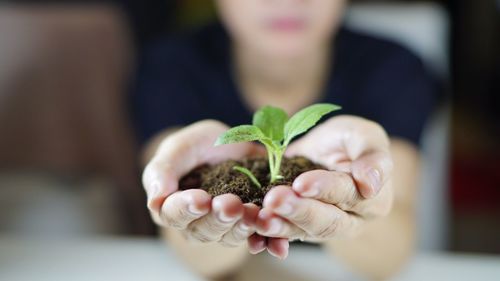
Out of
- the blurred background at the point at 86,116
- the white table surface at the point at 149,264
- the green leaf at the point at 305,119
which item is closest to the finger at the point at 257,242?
the green leaf at the point at 305,119

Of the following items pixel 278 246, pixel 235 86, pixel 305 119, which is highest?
pixel 235 86

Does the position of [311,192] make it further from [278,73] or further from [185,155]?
[278,73]

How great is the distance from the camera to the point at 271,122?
0.52 meters

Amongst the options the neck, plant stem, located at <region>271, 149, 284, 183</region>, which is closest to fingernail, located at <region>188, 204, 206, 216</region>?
plant stem, located at <region>271, 149, 284, 183</region>

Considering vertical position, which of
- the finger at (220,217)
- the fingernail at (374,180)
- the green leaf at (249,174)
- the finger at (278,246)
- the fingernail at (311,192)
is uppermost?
the green leaf at (249,174)

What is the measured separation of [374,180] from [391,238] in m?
0.36

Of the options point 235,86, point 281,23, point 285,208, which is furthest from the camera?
point 235,86

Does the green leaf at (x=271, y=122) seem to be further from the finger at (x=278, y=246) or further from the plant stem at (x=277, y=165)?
the finger at (x=278, y=246)

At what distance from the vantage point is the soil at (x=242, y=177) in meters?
0.47

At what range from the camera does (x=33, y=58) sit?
120 centimetres

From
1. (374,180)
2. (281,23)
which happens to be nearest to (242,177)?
(374,180)

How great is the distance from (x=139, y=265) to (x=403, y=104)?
0.50 meters

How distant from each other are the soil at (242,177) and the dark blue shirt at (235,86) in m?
0.38

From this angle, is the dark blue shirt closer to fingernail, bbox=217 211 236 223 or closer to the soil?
the soil
